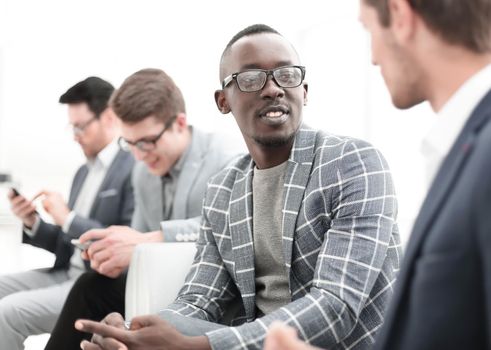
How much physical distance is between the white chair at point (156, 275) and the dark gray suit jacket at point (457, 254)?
1.21 metres

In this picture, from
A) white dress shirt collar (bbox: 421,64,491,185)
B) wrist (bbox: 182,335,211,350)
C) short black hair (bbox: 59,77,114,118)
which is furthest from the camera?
short black hair (bbox: 59,77,114,118)

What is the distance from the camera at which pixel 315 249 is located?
65.7 inches

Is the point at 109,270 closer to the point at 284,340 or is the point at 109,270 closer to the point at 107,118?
the point at 107,118

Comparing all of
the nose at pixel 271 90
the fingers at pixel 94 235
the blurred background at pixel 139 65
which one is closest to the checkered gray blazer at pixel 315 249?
the nose at pixel 271 90

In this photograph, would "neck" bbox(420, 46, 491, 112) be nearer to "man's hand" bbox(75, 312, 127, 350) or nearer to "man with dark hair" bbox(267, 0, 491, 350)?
"man with dark hair" bbox(267, 0, 491, 350)

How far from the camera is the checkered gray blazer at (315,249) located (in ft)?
4.90

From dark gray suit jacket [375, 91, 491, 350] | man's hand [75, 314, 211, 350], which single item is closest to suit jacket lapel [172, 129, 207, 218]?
man's hand [75, 314, 211, 350]

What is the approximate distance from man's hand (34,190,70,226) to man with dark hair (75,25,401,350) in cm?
→ 110

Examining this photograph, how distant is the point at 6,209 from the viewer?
486cm

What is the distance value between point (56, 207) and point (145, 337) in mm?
1547

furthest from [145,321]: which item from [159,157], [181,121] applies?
[181,121]

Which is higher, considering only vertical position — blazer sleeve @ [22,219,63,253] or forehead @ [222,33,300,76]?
forehead @ [222,33,300,76]

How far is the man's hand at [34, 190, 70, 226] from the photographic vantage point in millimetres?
2883

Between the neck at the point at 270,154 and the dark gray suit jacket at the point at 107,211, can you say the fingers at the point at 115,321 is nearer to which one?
the neck at the point at 270,154
